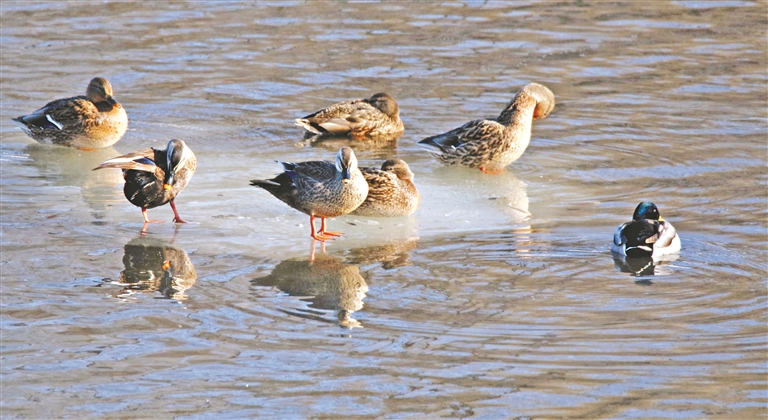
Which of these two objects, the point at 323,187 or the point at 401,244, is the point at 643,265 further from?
the point at 323,187

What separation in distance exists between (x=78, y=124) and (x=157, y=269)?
3948 mm

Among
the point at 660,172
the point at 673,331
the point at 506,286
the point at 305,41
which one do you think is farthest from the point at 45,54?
the point at 673,331

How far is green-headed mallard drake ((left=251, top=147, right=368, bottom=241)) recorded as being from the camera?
27.9ft

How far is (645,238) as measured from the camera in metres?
7.75

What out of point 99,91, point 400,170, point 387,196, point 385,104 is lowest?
point 387,196

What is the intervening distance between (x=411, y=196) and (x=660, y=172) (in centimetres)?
279

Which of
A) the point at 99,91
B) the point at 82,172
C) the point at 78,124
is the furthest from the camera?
the point at 99,91

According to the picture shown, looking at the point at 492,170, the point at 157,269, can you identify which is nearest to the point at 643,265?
the point at 157,269

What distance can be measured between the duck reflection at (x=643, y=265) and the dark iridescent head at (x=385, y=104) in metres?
4.73

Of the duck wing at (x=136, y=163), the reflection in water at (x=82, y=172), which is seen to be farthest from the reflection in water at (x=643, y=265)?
the reflection in water at (x=82, y=172)

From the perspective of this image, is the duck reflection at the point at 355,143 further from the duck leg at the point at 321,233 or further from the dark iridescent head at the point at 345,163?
the dark iridescent head at the point at 345,163

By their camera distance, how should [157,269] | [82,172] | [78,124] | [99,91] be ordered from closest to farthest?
[157,269] < [82,172] < [78,124] < [99,91]

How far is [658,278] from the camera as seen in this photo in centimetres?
748

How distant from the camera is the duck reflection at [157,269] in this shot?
725 cm
